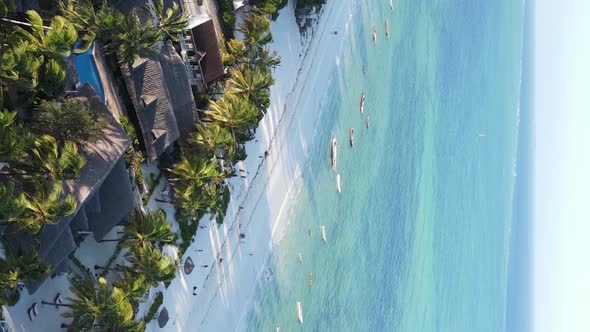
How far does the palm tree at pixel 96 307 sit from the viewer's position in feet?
75.3

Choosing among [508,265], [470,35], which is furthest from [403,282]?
[470,35]

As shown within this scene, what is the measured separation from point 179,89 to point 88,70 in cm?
495

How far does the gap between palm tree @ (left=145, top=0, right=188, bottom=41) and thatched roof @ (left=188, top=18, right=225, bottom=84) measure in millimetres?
2579

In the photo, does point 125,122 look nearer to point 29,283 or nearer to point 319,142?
point 29,283

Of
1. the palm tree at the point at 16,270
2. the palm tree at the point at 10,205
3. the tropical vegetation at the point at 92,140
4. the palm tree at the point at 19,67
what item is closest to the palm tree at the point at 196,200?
the tropical vegetation at the point at 92,140

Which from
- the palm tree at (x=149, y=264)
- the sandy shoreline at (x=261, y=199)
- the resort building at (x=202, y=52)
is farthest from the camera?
the sandy shoreline at (x=261, y=199)

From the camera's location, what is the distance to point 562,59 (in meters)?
78.9

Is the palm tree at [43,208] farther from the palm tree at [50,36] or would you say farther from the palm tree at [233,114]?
the palm tree at [233,114]

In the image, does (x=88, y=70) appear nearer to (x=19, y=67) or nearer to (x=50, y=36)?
(x=50, y=36)

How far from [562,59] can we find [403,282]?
149 feet

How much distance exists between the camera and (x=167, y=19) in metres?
26.4

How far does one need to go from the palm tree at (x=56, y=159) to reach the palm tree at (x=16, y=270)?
250 cm

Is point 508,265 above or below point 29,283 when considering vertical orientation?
below

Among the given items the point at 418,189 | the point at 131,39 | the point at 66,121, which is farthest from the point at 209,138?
the point at 418,189
